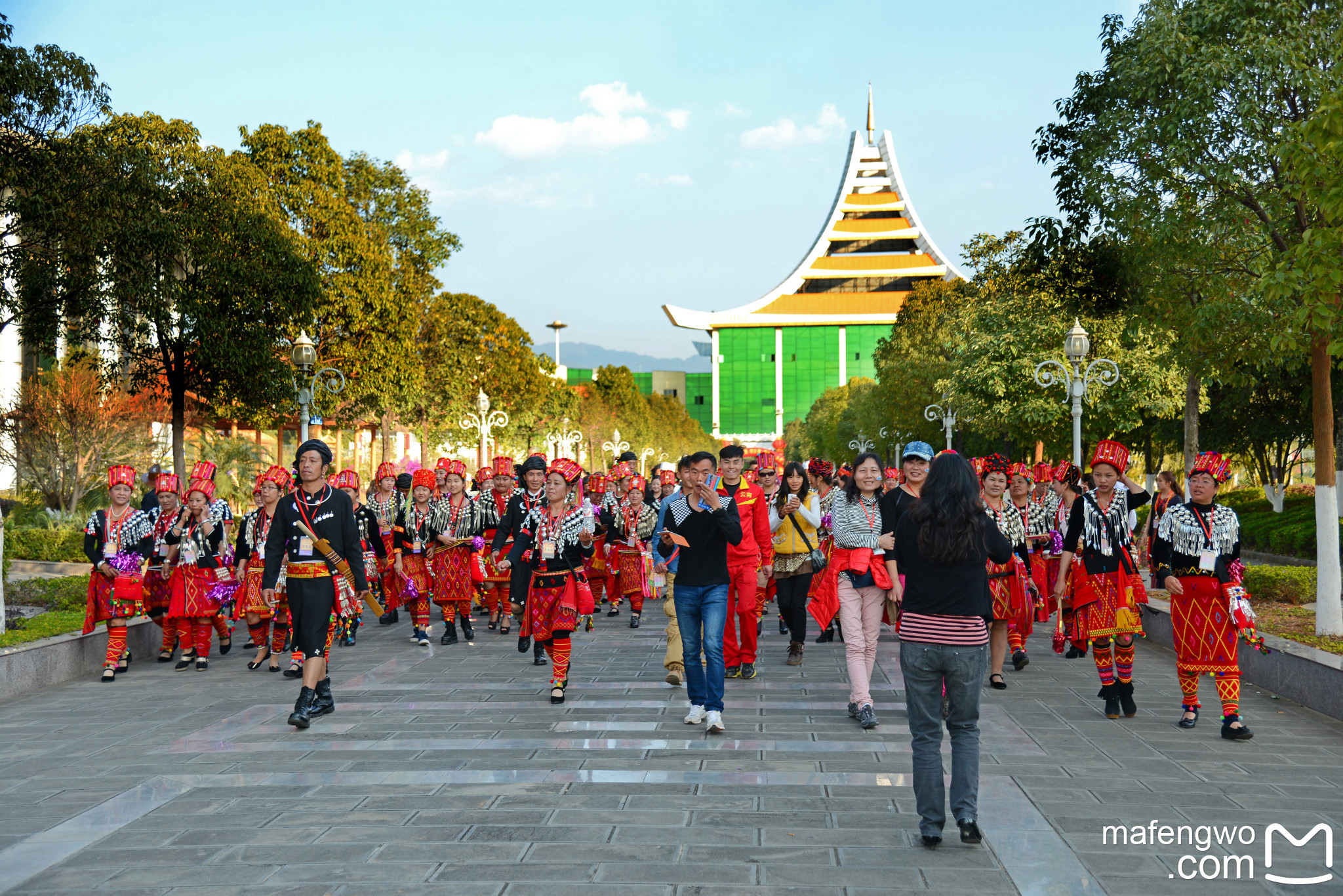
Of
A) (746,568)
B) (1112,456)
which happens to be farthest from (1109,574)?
(746,568)

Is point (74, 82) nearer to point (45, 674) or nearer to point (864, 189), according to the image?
point (45, 674)

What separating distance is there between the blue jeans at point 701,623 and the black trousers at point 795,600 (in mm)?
3145

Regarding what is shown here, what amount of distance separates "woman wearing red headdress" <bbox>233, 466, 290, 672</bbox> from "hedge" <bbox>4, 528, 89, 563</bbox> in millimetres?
10253

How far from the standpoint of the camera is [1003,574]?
8.77m

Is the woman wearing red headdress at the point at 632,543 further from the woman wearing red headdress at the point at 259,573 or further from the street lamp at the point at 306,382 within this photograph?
the street lamp at the point at 306,382

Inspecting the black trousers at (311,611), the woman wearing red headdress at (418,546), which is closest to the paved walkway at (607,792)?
the black trousers at (311,611)

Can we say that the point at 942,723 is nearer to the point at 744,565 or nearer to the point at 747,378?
the point at 744,565

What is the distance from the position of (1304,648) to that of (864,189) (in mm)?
139090

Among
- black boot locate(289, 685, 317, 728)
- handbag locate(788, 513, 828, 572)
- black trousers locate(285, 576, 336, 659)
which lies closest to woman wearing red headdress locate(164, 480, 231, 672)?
black trousers locate(285, 576, 336, 659)

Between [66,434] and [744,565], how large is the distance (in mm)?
21665

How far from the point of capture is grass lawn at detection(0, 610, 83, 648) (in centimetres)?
977

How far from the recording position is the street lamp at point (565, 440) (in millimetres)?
58866

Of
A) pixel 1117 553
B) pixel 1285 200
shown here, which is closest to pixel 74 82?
pixel 1117 553

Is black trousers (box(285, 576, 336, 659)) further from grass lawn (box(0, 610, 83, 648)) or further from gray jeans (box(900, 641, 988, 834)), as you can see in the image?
gray jeans (box(900, 641, 988, 834))
